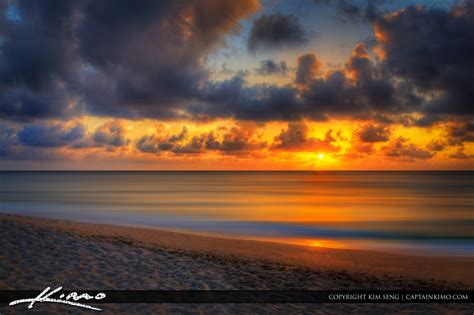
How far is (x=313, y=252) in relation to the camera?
1820cm

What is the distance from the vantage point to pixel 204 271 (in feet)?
39.1

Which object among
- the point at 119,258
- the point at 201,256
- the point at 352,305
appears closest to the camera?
the point at 352,305

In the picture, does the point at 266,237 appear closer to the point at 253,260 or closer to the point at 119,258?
the point at 253,260

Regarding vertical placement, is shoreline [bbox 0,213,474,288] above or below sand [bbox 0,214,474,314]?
below

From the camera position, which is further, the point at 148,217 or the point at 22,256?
the point at 148,217

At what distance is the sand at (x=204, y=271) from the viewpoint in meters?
9.27

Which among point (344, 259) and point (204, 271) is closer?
point (204, 271)

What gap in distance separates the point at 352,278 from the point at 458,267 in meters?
7.11

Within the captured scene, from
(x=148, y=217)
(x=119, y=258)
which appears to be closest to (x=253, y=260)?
(x=119, y=258)

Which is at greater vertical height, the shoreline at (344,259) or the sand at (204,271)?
the sand at (204,271)

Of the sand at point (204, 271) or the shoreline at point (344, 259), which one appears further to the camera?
the shoreline at point (344, 259)

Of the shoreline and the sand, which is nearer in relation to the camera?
the sand

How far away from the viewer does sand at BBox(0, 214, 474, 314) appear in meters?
9.27

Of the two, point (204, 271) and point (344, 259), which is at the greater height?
point (204, 271)
